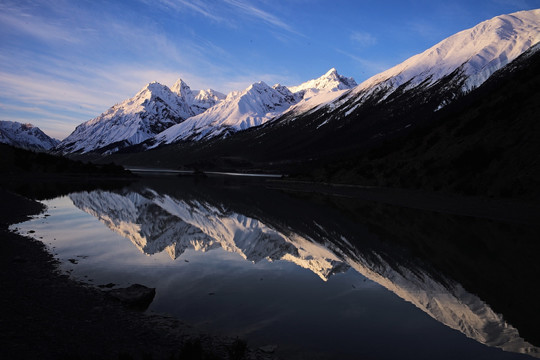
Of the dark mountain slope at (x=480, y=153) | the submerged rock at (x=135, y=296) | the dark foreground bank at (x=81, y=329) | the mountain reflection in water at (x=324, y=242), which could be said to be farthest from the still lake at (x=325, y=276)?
the dark mountain slope at (x=480, y=153)

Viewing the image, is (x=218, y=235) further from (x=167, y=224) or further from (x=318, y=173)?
(x=318, y=173)

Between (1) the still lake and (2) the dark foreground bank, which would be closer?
(2) the dark foreground bank

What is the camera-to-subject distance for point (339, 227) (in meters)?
31.8

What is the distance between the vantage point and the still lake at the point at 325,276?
1141 cm

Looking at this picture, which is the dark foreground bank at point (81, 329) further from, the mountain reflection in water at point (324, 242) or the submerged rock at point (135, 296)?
the mountain reflection in water at point (324, 242)

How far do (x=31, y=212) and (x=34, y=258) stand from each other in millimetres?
21446

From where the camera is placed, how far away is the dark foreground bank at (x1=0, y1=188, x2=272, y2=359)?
951 centimetres

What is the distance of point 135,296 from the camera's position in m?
13.8

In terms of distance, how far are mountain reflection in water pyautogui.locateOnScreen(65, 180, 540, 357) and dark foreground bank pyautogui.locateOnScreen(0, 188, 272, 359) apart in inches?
302

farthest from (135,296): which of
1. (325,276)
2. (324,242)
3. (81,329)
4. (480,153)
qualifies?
(480,153)

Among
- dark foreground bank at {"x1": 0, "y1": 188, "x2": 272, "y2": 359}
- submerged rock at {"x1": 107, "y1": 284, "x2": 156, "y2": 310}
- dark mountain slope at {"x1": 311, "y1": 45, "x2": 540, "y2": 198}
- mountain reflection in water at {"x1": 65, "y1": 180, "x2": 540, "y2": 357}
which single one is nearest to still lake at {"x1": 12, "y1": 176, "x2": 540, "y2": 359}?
mountain reflection in water at {"x1": 65, "y1": 180, "x2": 540, "y2": 357}

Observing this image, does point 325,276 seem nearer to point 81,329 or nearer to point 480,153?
point 81,329

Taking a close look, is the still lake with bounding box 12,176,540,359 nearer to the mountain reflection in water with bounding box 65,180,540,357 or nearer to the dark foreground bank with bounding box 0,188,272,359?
the mountain reflection in water with bounding box 65,180,540,357

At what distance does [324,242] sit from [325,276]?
7521 millimetres
